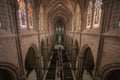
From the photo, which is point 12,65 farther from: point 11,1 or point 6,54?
point 11,1

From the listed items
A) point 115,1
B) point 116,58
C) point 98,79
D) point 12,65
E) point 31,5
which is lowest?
point 98,79

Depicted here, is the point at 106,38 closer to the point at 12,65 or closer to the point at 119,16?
the point at 119,16

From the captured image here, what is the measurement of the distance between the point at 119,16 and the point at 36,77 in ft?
40.1

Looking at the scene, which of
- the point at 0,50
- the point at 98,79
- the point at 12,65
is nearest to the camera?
the point at 0,50

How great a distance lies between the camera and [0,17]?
4.92m

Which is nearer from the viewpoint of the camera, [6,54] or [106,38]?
[6,54]

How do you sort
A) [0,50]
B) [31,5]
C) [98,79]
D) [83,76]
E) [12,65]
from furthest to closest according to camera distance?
[83,76], [31,5], [98,79], [12,65], [0,50]

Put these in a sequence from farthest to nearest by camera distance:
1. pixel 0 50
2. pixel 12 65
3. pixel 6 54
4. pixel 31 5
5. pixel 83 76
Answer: pixel 83 76 → pixel 31 5 → pixel 12 65 → pixel 6 54 → pixel 0 50

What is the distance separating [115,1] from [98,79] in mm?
5052

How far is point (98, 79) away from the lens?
6.44 m

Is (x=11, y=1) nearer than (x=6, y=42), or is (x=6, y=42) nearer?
(x=6, y=42)

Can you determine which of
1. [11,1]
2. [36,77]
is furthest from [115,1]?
[36,77]

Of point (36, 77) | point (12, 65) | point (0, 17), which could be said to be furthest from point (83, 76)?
point (0, 17)

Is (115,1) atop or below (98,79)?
atop
